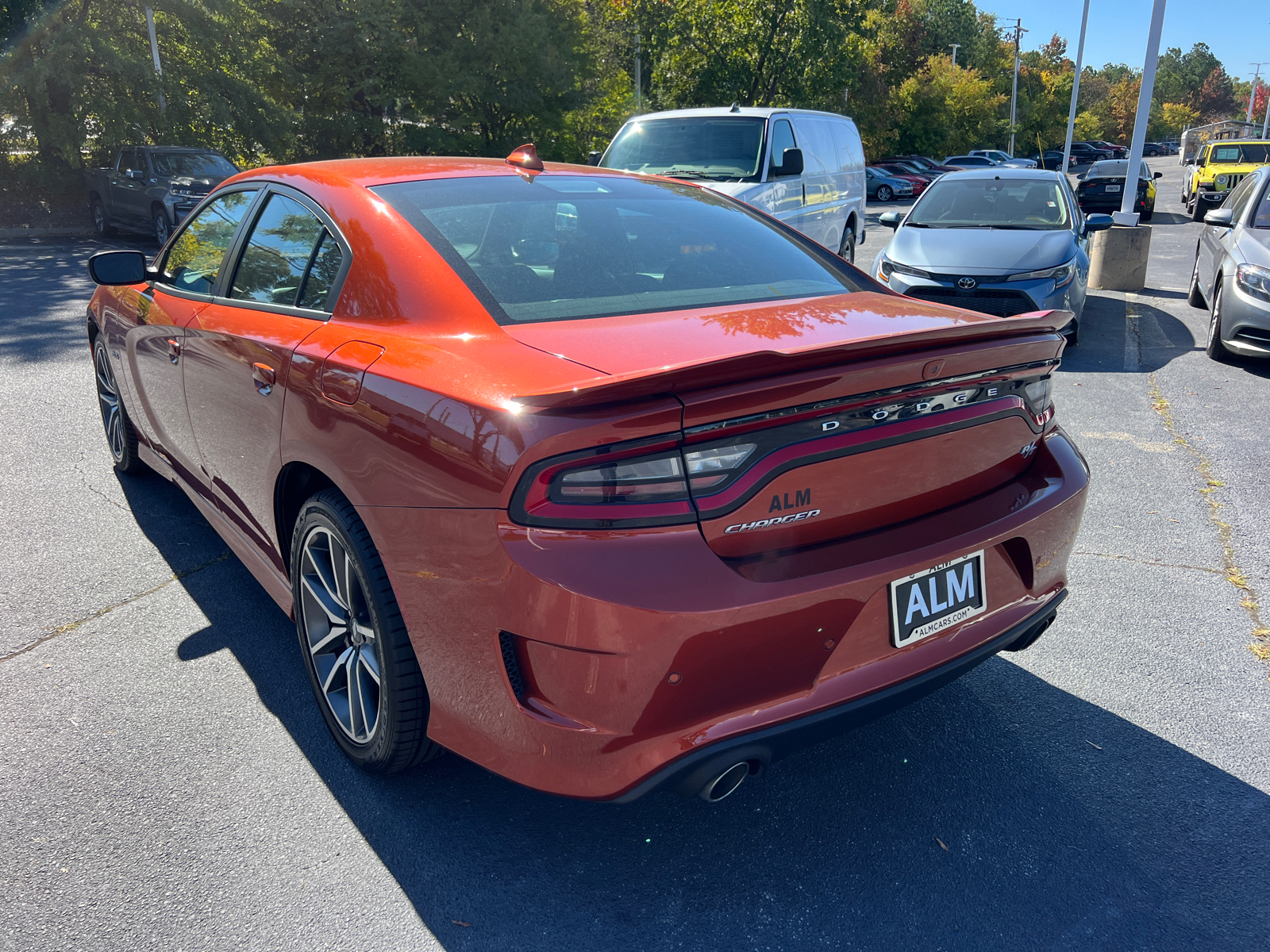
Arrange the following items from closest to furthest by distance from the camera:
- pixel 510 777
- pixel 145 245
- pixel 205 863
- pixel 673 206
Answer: pixel 510 777, pixel 205 863, pixel 673 206, pixel 145 245

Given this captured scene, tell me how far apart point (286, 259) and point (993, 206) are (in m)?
8.31

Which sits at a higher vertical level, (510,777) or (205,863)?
(510,777)

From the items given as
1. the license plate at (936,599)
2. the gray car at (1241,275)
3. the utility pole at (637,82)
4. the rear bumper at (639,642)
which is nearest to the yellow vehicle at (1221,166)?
the gray car at (1241,275)

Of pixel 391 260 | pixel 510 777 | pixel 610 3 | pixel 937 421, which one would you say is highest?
pixel 610 3

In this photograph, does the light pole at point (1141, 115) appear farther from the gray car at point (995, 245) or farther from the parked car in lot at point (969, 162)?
the parked car in lot at point (969, 162)

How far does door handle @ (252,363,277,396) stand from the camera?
2.74m

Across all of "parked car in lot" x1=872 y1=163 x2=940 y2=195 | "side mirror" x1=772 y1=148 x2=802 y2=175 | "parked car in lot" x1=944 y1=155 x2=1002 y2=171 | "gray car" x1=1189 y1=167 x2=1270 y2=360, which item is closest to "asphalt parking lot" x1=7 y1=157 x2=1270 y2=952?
"gray car" x1=1189 y1=167 x2=1270 y2=360

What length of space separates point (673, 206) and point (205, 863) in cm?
242

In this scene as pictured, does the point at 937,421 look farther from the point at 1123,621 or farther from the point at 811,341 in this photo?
the point at 1123,621

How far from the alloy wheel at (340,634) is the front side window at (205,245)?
1360 mm

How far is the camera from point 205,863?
2340 millimetres

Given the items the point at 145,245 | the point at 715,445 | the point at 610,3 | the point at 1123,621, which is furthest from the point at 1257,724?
the point at 610,3

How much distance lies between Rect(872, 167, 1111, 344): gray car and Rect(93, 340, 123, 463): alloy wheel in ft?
18.3

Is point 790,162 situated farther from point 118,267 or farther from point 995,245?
point 118,267
